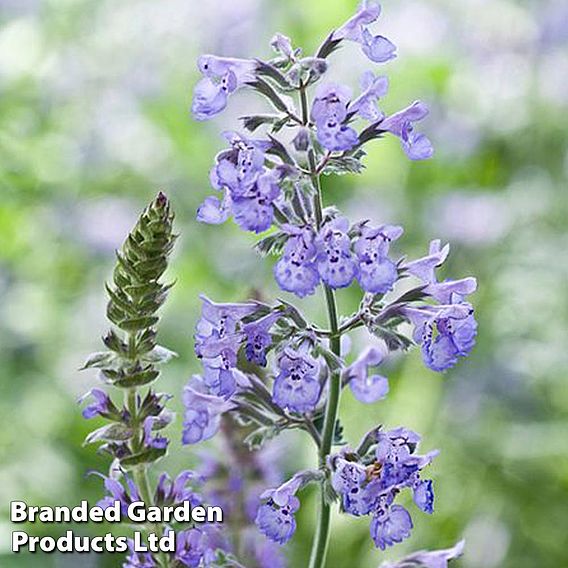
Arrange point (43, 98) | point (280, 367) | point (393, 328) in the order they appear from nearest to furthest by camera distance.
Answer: point (280, 367)
point (393, 328)
point (43, 98)

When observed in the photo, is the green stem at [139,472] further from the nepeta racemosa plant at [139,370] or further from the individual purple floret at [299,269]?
the individual purple floret at [299,269]

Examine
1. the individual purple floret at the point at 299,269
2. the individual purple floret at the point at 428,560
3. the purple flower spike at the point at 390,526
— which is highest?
the individual purple floret at the point at 299,269

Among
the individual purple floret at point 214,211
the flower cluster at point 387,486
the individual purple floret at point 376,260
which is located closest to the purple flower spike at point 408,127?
the individual purple floret at point 376,260

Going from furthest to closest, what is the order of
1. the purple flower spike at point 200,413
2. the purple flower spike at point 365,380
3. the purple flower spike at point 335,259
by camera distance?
1. the purple flower spike at point 365,380
2. the purple flower spike at point 200,413
3. the purple flower spike at point 335,259

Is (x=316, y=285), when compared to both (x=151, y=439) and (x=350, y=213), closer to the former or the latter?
(x=151, y=439)

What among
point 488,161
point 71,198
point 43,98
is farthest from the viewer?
point 488,161

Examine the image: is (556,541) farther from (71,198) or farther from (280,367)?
(280,367)

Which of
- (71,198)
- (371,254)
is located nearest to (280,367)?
(371,254)

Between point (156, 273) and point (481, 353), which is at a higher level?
point (481, 353)
